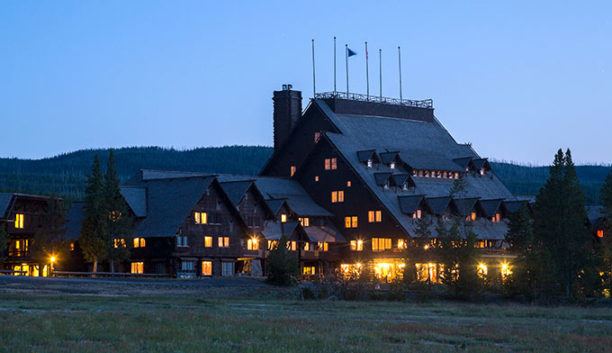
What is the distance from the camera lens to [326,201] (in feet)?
416

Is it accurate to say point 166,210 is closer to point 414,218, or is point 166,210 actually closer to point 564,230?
point 414,218

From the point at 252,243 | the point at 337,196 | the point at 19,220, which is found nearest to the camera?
the point at 19,220

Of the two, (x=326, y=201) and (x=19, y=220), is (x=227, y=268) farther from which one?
(x=19, y=220)

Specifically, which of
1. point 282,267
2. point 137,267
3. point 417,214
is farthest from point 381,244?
point 282,267

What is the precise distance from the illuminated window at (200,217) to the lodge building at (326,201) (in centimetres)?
10

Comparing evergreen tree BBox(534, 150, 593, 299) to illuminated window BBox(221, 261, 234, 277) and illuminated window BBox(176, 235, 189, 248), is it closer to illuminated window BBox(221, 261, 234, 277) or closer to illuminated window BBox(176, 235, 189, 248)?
illuminated window BBox(176, 235, 189, 248)

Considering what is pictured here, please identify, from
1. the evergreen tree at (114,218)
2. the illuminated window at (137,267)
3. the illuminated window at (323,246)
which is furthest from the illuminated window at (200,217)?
the illuminated window at (323,246)

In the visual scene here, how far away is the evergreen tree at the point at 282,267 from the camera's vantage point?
3433 inches

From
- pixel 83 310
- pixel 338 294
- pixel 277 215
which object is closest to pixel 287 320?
pixel 83 310

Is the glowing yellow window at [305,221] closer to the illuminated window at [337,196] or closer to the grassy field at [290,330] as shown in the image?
the illuminated window at [337,196]

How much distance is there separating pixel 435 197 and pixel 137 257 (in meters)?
36.0

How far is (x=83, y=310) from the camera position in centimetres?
4488

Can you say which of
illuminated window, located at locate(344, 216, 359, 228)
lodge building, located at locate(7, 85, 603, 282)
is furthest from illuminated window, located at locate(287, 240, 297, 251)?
illuminated window, located at locate(344, 216, 359, 228)

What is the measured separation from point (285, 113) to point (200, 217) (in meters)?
33.5
